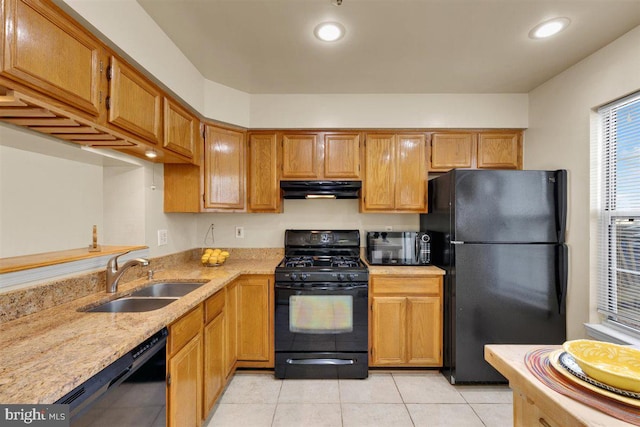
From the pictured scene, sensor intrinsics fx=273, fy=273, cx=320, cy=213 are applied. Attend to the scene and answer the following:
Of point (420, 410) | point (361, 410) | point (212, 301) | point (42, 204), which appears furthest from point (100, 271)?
point (420, 410)

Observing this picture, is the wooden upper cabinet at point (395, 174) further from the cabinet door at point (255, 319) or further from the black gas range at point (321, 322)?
the cabinet door at point (255, 319)

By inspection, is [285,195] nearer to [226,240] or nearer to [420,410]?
[226,240]

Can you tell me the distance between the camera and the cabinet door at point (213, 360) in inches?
68.0

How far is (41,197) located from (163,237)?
3.14ft

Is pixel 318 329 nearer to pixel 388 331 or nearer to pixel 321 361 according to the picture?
pixel 321 361

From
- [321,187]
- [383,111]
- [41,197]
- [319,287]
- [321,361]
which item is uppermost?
[383,111]

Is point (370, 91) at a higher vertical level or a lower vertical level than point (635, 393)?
higher

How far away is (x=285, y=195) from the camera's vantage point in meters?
2.67

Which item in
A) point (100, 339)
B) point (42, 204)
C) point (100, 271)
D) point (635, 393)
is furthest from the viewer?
point (100, 271)

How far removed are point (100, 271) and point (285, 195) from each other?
151 centimetres

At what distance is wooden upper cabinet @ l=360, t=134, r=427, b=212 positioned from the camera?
2646mm

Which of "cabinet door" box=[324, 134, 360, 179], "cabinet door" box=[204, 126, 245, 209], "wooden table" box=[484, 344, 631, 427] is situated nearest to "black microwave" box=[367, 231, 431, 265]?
"cabinet door" box=[324, 134, 360, 179]

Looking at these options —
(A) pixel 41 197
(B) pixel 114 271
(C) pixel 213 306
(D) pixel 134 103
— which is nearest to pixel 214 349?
(C) pixel 213 306

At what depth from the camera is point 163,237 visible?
7.76 ft
